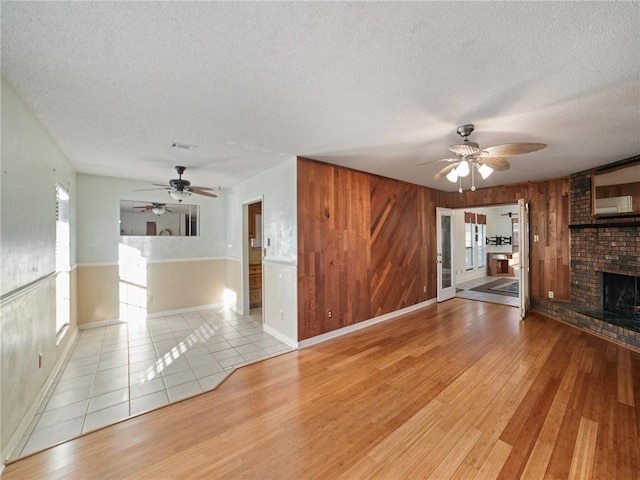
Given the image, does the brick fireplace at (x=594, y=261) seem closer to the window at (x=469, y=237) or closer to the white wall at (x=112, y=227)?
the window at (x=469, y=237)

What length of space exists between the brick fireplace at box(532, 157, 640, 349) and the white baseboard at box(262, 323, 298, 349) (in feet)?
14.6

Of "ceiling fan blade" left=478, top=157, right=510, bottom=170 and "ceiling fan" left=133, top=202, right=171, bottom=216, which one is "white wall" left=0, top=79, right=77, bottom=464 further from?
"ceiling fan blade" left=478, top=157, right=510, bottom=170

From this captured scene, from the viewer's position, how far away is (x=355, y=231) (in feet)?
13.7

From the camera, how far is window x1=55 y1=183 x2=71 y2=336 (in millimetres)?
3177

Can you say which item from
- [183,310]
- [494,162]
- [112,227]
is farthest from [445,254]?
[112,227]

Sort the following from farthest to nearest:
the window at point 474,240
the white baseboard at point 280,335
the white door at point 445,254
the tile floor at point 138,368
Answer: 1. the window at point 474,240
2. the white door at point 445,254
3. the white baseboard at point 280,335
4. the tile floor at point 138,368

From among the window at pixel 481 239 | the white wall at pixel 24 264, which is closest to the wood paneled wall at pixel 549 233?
the window at pixel 481 239

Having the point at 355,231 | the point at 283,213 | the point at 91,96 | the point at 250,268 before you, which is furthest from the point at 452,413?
the point at 250,268

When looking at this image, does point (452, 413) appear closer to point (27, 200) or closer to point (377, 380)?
point (377, 380)

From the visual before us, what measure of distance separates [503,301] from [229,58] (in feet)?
22.0

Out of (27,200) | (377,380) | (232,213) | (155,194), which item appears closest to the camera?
(27,200)

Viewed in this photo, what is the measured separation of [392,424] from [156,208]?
5.10 m

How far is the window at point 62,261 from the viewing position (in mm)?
3177

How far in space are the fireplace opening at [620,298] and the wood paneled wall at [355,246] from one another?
2.76 m
